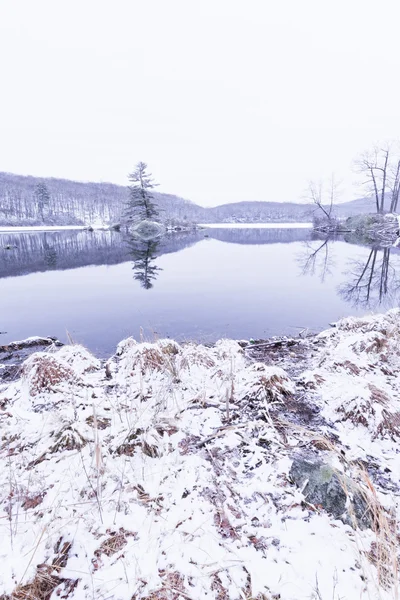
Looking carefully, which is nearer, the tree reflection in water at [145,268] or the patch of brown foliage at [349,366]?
the patch of brown foliage at [349,366]

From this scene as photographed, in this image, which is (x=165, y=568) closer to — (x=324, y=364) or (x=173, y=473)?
(x=173, y=473)

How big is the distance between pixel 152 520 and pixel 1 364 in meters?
4.38

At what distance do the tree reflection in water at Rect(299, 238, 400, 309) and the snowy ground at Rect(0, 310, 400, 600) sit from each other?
6.08 meters

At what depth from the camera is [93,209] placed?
250ft

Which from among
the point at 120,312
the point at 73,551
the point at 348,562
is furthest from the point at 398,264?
the point at 73,551

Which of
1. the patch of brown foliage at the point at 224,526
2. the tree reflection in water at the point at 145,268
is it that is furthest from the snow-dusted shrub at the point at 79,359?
the tree reflection in water at the point at 145,268

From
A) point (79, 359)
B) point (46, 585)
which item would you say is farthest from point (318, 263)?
point (46, 585)

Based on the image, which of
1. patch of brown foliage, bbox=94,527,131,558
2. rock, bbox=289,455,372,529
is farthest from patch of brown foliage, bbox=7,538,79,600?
rock, bbox=289,455,372,529

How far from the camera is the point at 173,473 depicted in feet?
6.57

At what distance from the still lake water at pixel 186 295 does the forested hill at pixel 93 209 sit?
4166cm

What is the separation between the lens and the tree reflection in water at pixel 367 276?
8.67 meters

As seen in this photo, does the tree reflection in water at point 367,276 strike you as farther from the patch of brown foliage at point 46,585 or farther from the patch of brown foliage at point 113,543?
the patch of brown foliage at point 46,585

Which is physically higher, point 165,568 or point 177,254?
point 177,254

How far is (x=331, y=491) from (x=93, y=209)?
8564cm
